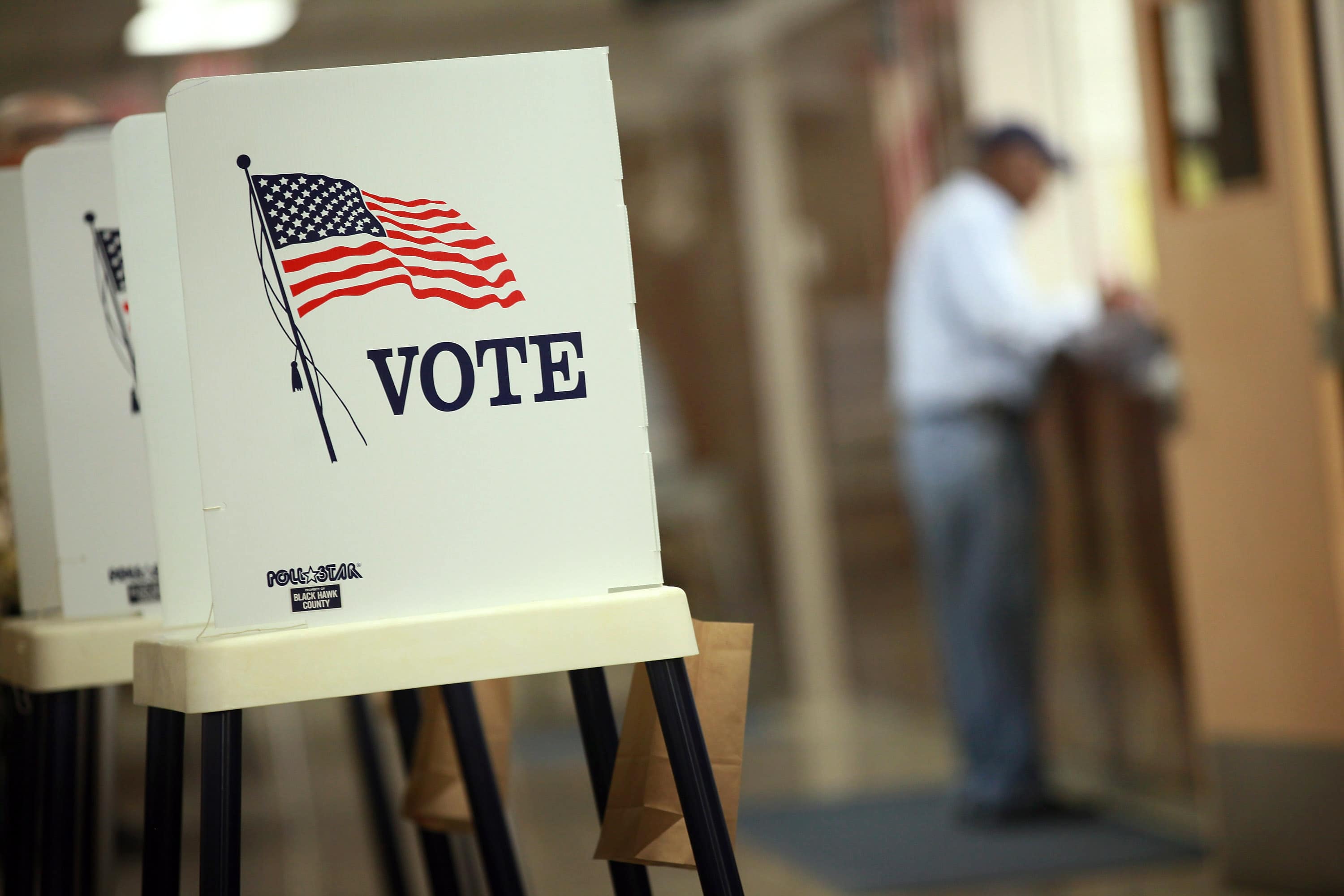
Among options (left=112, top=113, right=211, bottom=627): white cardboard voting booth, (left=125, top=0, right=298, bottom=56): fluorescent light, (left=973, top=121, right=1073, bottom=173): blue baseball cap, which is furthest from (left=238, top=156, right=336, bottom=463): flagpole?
(left=125, top=0, right=298, bottom=56): fluorescent light

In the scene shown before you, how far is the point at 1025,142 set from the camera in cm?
349

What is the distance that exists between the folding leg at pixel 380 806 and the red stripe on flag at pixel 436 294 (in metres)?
0.99

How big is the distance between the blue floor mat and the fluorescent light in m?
2.98

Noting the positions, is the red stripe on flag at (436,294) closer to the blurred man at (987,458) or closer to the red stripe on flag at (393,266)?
the red stripe on flag at (393,266)

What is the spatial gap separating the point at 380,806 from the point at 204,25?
11.9 feet

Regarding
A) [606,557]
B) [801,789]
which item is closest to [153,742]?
[606,557]

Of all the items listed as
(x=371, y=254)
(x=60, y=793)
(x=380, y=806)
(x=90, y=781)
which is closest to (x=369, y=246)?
(x=371, y=254)

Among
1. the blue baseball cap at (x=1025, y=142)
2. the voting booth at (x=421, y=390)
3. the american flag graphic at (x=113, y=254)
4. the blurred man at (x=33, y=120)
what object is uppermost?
the blue baseball cap at (x=1025, y=142)

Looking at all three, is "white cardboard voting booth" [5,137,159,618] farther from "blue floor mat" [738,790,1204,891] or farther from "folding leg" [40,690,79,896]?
"blue floor mat" [738,790,1204,891]

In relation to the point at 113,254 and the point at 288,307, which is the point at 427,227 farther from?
the point at 113,254

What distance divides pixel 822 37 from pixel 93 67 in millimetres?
2552

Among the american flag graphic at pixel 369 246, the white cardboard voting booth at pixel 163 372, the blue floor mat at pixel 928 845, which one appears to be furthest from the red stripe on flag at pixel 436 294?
the blue floor mat at pixel 928 845

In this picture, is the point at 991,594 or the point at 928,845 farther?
the point at 991,594

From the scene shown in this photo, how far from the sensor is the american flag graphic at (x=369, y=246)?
89 centimetres
